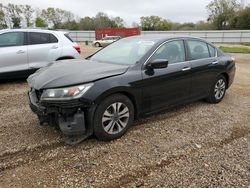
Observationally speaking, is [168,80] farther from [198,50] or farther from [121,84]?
[198,50]

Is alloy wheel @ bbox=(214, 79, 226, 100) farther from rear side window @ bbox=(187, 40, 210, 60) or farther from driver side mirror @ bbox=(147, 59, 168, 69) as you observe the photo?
driver side mirror @ bbox=(147, 59, 168, 69)

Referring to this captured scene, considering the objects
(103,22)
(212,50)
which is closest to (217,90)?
(212,50)

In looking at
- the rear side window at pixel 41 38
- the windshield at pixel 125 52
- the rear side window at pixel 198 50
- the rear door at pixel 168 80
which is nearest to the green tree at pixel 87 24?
the rear side window at pixel 41 38

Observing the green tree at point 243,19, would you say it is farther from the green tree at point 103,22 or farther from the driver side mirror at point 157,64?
the driver side mirror at point 157,64

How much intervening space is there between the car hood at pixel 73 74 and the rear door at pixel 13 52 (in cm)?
321

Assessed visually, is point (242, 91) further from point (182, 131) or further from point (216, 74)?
point (182, 131)

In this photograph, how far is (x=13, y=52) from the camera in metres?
7.14

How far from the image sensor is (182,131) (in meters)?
4.42

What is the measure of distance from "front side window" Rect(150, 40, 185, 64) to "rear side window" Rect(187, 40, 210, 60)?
26 cm

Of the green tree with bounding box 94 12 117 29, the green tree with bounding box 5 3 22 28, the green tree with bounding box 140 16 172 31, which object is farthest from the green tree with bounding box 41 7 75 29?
the green tree with bounding box 140 16 172 31

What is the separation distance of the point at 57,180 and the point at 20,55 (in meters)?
5.02

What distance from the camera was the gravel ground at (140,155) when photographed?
308 centimetres

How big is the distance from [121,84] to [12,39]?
464cm

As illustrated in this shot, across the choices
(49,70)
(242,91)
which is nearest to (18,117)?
(49,70)
